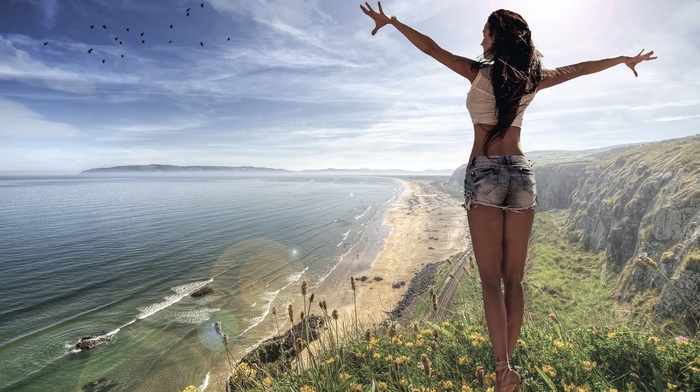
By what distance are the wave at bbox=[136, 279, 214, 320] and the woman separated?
99.9 feet

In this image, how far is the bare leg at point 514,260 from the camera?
7.44ft

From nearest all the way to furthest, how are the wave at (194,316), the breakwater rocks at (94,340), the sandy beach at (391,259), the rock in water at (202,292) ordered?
1. the breakwater rocks at (94,340)
2. the wave at (194,316)
3. the rock in water at (202,292)
4. the sandy beach at (391,259)

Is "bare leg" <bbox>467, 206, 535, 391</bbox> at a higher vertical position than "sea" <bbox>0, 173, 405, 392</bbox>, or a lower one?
higher

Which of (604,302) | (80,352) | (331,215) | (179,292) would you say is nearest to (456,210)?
(331,215)

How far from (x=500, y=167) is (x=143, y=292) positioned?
35829 millimetres

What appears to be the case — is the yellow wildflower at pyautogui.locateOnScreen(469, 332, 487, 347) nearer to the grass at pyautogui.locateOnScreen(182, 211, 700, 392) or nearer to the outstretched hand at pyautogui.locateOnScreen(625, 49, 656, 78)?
the grass at pyautogui.locateOnScreen(182, 211, 700, 392)

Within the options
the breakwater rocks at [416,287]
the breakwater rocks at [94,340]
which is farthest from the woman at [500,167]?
the breakwater rocks at [94,340]

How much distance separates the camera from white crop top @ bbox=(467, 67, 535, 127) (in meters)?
2.32

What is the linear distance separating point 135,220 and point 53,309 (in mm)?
43786

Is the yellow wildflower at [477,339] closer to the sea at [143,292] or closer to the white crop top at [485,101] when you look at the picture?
the white crop top at [485,101]

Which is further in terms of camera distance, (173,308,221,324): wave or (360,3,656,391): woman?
(173,308,221,324): wave

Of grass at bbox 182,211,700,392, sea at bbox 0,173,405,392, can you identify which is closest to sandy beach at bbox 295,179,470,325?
sea at bbox 0,173,405,392

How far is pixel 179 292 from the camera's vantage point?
29.8 metres

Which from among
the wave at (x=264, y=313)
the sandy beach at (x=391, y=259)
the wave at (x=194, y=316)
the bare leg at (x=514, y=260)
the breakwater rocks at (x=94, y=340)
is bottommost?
the sandy beach at (x=391, y=259)
